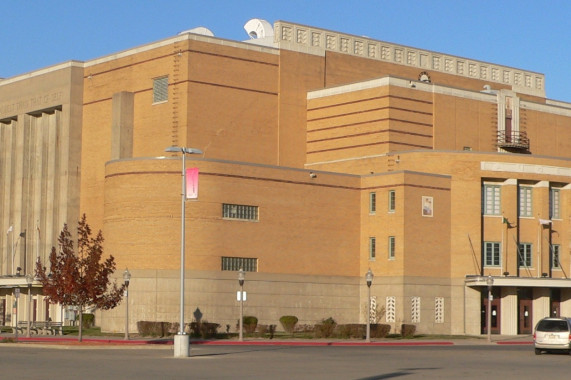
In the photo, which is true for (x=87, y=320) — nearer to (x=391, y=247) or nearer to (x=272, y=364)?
(x=391, y=247)

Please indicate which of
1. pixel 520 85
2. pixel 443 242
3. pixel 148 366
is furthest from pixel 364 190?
pixel 148 366

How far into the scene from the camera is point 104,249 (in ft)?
243

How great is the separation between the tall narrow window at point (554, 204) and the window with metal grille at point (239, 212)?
2311 centimetres

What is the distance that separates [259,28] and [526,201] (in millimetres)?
25453

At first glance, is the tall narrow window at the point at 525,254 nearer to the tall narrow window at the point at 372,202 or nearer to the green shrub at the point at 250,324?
the tall narrow window at the point at 372,202

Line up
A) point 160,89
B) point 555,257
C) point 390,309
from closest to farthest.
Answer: point 390,309, point 555,257, point 160,89

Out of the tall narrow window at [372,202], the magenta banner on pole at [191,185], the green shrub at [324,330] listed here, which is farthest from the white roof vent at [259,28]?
the magenta banner on pole at [191,185]

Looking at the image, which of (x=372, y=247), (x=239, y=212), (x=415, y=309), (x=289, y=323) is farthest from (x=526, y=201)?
(x=239, y=212)

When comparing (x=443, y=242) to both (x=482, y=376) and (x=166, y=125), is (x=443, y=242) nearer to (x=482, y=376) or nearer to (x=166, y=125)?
(x=166, y=125)

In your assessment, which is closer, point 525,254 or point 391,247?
point 391,247

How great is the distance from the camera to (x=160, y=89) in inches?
3238

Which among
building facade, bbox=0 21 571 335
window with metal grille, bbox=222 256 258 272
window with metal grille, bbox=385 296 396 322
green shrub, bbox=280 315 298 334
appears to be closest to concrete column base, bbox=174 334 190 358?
building facade, bbox=0 21 571 335

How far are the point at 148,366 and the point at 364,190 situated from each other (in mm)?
43090

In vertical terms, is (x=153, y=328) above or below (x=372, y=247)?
below
